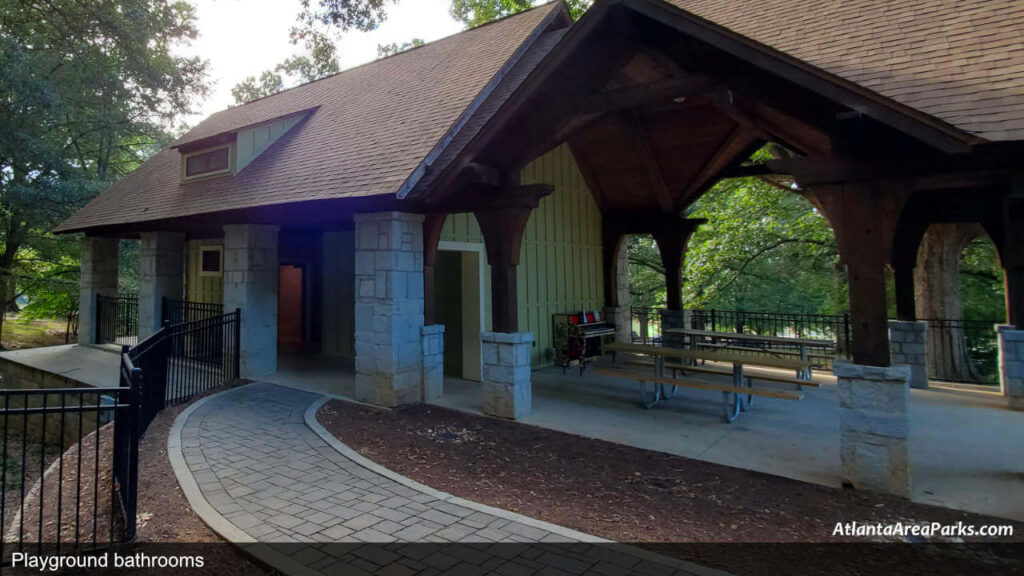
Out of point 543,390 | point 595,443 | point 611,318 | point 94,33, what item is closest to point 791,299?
point 611,318

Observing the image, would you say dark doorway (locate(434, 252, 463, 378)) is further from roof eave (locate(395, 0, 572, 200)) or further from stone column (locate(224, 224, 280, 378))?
stone column (locate(224, 224, 280, 378))

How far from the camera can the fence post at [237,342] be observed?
9258 millimetres

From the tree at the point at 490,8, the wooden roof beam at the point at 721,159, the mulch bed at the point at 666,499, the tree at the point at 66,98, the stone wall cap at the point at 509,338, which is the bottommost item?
the mulch bed at the point at 666,499

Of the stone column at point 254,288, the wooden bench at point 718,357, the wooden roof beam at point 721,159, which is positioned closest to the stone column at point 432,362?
the wooden bench at point 718,357

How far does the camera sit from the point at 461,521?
396cm

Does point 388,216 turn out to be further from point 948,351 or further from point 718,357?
point 948,351

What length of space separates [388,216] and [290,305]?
411 inches

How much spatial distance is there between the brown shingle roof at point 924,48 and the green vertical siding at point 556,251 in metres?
4.47

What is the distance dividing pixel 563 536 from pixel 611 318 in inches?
371

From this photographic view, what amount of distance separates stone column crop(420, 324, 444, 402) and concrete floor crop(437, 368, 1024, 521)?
259 mm

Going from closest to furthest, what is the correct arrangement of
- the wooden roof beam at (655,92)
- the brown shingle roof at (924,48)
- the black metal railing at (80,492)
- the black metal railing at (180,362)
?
1. the black metal railing at (80,492)
2. the brown shingle roof at (924,48)
3. the wooden roof beam at (655,92)
4. the black metal railing at (180,362)

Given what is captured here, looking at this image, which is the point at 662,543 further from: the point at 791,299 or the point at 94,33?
the point at 791,299

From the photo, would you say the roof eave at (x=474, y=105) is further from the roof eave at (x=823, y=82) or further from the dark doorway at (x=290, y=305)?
the dark doorway at (x=290, y=305)

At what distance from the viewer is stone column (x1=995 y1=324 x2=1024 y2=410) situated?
7139mm
